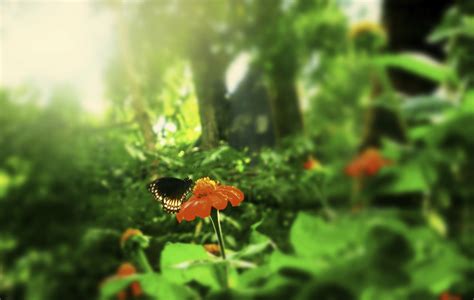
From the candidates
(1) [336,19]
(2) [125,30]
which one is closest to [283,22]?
(1) [336,19]

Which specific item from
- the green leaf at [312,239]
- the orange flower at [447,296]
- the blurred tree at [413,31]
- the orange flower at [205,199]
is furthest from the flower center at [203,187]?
the blurred tree at [413,31]

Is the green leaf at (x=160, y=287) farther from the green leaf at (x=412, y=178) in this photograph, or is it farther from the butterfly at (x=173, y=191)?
the green leaf at (x=412, y=178)

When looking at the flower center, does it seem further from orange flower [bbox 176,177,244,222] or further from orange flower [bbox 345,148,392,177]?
orange flower [bbox 345,148,392,177]

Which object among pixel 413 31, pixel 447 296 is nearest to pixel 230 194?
pixel 447 296

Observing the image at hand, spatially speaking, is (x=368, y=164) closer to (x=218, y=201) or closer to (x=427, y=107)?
(x=427, y=107)

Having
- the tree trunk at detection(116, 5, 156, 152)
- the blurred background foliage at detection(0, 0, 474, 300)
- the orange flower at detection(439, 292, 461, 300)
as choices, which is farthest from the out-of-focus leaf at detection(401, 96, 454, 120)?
the tree trunk at detection(116, 5, 156, 152)
